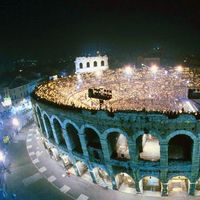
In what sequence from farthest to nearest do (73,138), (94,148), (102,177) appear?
(73,138) → (102,177) → (94,148)

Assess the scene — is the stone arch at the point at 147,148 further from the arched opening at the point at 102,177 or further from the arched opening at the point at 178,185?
the arched opening at the point at 102,177

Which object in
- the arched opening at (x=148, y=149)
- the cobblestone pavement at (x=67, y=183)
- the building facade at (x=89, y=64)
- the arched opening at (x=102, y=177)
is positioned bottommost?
the cobblestone pavement at (x=67, y=183)

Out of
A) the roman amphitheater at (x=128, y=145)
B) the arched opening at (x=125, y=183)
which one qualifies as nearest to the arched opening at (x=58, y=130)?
the roman amphitheater at (x=128, y=145)

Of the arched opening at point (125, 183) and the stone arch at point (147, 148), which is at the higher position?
the stone arch at point (147, 148)

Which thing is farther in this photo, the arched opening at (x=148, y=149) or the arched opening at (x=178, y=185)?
the arched opening at (x=178, y=185)

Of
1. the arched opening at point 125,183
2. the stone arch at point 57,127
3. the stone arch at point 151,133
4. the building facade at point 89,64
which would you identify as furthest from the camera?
the building facade at point 89,64

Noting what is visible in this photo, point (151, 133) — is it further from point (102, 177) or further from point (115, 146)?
point (102, 177)

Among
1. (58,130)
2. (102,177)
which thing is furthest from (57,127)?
(102,177)

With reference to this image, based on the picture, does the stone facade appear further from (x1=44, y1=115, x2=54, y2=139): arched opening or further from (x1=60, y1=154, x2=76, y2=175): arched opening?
(x1=60, y1=154, x2=76, y2=175): arched opening
